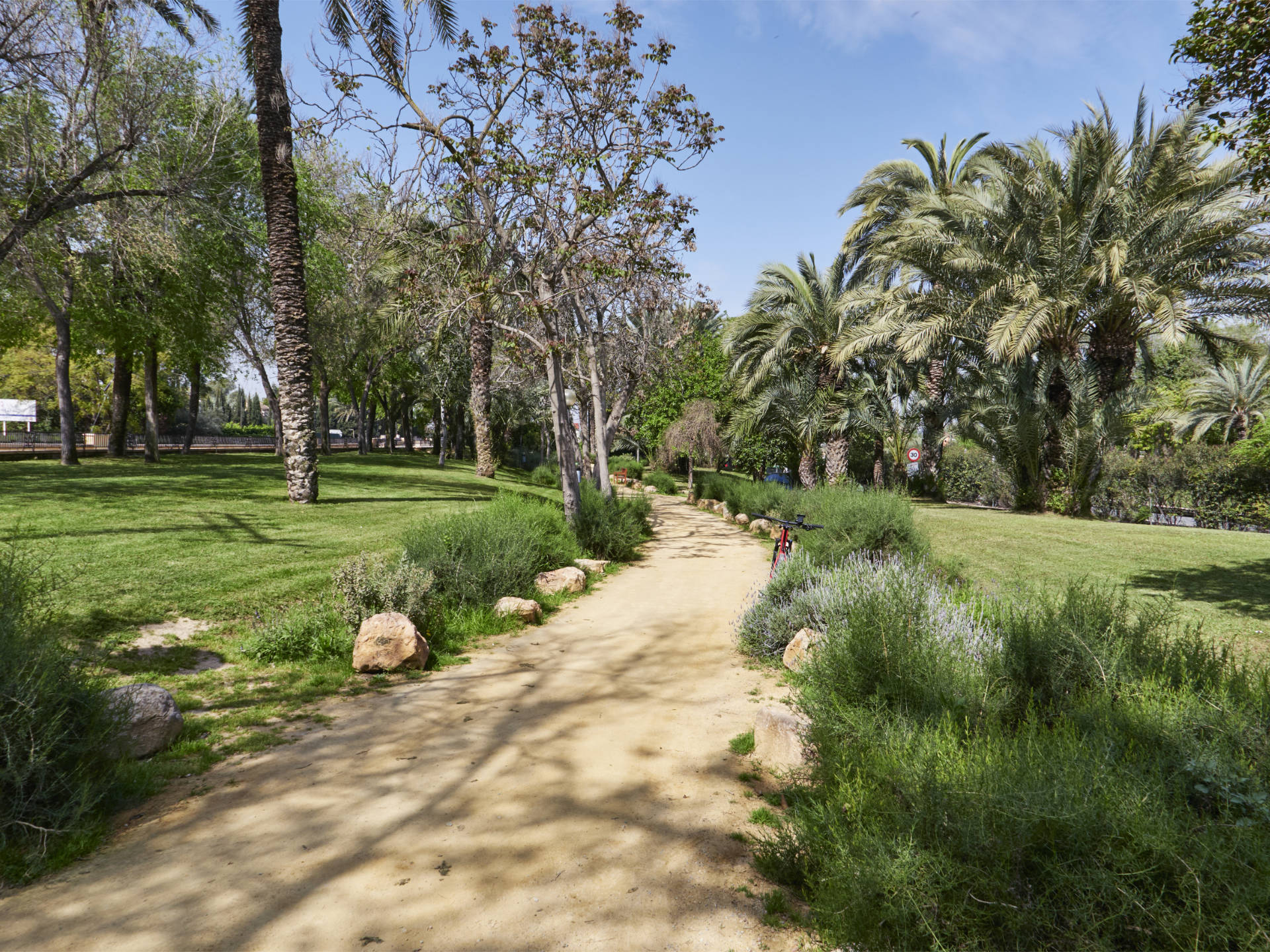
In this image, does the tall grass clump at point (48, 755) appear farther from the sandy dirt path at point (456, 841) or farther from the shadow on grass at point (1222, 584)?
the shadow on grass at point (1222, 584)

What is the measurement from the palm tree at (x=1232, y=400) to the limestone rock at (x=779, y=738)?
22526 mm

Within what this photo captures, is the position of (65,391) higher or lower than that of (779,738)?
higher

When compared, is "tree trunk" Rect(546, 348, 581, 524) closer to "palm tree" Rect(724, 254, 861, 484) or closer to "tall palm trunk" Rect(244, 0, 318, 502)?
"tall palm trunk" Rect(244, 0, 318, 502)

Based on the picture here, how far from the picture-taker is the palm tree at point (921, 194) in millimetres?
20547

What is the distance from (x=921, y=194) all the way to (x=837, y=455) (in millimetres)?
8942

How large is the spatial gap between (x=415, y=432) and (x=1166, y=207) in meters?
82.6

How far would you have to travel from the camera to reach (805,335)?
1975 centimetres

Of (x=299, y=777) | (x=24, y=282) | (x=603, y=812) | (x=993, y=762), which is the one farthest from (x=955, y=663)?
(x=24, y=282)

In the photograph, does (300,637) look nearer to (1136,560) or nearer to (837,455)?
(1136,560)

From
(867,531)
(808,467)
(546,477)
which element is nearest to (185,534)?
(867,531)

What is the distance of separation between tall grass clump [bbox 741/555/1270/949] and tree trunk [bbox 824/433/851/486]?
16.0 metres

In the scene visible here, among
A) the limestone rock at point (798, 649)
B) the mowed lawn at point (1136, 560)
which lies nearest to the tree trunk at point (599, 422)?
the mowed lawn at point (1136, 560)

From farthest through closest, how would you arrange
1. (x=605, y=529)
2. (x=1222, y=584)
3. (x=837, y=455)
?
1. (x=837, y=455)
2. (x=605, y=529)
3. (x=1222, y=584)

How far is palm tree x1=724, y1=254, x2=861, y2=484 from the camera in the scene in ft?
62.9
